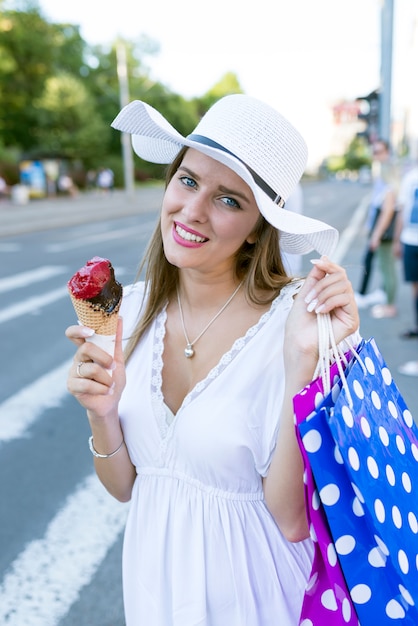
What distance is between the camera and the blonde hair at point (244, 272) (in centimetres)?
170

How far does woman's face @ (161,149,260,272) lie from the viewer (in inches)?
61.7

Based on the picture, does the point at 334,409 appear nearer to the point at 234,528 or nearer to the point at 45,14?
the point at 234,528

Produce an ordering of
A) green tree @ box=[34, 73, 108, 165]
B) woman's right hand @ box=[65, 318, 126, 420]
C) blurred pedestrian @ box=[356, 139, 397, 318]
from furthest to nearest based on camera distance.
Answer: green tree @ box=[34, 73, 108, 165], blurred pedestrian @ box=[356, 139, 397, 318], woman's right hand @ box=[65, 318, 126, 420]

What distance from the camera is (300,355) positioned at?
135 cm

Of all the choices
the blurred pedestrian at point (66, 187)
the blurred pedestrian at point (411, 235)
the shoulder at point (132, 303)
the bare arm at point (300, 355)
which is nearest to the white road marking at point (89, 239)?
the blurred pedestrian at point (411, 235)

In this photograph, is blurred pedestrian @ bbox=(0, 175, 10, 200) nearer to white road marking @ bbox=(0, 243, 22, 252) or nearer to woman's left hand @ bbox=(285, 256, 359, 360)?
white road marking @ bbox=(0, 243, 22, 252)

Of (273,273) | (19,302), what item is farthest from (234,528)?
(19,302)

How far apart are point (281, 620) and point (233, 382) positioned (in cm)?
59

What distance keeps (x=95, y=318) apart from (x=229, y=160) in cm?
48

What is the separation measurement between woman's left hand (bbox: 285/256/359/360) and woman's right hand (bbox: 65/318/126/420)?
43 centimetres

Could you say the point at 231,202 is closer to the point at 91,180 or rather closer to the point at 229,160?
the point at 229,160

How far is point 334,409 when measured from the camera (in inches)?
43.5

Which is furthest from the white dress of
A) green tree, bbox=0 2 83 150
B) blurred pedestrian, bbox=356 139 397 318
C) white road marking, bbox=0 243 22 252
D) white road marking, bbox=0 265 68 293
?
green tree, bbox=0 2 83 150

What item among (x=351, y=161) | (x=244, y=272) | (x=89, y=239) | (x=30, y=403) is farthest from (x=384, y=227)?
(x=351, y=161)
